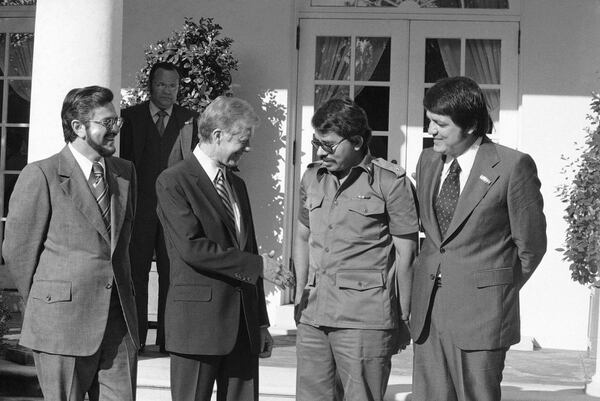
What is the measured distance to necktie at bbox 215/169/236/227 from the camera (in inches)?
192

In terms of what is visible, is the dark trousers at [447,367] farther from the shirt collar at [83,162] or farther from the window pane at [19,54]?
the window pane at [19,54]

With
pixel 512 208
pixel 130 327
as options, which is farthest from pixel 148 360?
pixel 512 208

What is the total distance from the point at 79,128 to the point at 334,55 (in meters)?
4.86

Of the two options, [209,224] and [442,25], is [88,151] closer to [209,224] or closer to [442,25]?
[209,224]

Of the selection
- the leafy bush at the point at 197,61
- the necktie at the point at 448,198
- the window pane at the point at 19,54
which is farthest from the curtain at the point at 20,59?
the necktie at the point at 448,198

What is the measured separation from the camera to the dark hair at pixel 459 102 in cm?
464

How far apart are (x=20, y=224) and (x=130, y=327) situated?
0.66 metres

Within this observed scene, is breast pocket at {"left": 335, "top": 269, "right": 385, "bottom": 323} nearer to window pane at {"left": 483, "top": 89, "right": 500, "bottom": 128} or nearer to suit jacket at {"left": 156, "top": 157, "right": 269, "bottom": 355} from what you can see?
suit jacket at {"left": 156, "top": 157, "right": 269, "bottom": 355}

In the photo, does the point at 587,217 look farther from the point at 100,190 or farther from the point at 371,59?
the point at 100,190

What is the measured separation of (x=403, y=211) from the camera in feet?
16.2

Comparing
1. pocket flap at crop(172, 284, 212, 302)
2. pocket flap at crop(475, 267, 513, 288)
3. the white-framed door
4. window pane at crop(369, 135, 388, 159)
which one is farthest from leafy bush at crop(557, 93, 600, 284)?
pocket flap at crop(172, 284, 212, 302)

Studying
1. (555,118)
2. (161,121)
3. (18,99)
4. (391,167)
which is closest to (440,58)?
(555,118)

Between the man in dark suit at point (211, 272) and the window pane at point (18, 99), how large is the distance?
19.1 ft

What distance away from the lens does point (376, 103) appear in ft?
30.7
